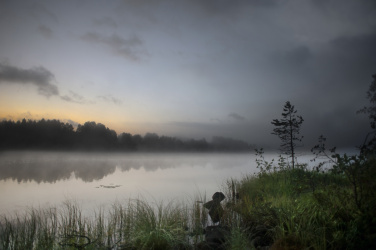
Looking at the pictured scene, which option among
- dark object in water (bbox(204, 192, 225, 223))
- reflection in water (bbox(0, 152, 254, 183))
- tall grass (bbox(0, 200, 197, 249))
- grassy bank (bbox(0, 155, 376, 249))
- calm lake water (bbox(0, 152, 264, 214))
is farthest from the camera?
reflection in water (bbox(0, 152, 254, 183))

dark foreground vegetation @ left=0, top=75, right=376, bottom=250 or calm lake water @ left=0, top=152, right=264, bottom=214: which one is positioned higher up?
dark foreground vegetation @ left=0, top=75, right=376, bottom=250

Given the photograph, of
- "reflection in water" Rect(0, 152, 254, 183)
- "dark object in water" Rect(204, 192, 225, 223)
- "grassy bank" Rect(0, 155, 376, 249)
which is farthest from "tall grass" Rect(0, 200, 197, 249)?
"reflection in water" Rect(0, 152, 254, 183)

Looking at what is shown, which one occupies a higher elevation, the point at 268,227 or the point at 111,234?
the point at 268,227

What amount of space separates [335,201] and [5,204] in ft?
57.2

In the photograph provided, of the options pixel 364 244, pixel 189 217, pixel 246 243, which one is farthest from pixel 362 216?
pixel 189 217

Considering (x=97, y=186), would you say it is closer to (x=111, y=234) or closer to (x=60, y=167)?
(x=111, y=234)

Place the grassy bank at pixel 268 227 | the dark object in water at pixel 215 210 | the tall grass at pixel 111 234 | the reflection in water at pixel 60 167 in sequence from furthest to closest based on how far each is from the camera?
1. the reflection in water at pixel 60 167
2. the dark object in water at pixel 215 210
3. the tall grass at pixel 111 234
4. the grassy bank at pixel 268 227

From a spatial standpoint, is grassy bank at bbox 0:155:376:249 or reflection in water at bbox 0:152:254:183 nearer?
grassy bank at bbox 0:155:376:249

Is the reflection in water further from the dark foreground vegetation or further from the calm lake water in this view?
the dark foreground vegetation

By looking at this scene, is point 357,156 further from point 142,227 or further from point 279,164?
point 279,164

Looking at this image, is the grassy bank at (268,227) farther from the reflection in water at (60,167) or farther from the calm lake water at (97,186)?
the reflection in water at (60,167)

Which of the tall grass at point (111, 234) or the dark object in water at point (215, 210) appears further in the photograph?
the dark object in water at point (215, 210)

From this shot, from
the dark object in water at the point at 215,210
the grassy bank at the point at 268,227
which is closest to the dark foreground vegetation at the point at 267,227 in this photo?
the grassy bank at the point at 268,227

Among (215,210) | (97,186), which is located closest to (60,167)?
(97,186)
